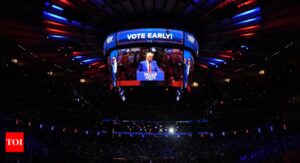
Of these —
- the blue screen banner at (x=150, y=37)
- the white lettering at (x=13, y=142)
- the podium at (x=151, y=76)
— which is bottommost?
the white lettering at (x=13, y=142)

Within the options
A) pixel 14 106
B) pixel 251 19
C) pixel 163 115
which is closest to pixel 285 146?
pixel 251 19

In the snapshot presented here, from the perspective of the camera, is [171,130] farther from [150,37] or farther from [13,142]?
[150,37]

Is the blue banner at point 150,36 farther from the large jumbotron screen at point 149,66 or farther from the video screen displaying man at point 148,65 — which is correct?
the video screen displaying man at point 148,65

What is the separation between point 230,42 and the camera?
15078 millimetres

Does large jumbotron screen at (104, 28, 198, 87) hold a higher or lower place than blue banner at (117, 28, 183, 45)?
lower

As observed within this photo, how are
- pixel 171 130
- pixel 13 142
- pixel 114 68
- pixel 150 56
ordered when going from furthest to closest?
1. pixel 171 130
2. pixel 13 142
3. pixel 114 68
4. pixel 150 56

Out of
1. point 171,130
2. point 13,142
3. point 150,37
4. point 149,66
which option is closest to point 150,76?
point 149,66

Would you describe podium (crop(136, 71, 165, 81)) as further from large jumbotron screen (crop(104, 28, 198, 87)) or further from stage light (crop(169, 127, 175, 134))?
stage light (crop(169, 127, 175, 134))

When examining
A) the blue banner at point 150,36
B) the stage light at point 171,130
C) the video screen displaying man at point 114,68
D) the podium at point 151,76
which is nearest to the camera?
the podium at point 151,76

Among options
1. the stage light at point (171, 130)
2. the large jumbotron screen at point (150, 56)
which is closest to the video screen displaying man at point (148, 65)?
the large jumbotron screen at point (150, 56)

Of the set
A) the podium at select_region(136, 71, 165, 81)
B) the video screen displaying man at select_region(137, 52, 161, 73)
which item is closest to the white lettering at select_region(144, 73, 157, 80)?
the podium at select_region(136, 71, 165, 81)

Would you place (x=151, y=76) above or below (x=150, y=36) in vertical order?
below

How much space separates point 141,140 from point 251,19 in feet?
103

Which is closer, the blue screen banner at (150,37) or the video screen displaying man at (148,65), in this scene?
the video screen displaying man at (148,65)
